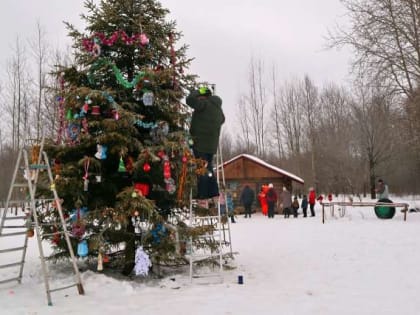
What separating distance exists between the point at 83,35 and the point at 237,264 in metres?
5.96

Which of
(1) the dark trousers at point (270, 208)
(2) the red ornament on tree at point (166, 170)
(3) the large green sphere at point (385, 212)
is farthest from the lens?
(1) the dark trousers at point (270, 208)

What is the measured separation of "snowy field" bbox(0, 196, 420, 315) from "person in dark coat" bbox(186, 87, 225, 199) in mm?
1786

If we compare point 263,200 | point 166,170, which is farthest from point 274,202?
point 166,170

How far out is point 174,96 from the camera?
8641mm

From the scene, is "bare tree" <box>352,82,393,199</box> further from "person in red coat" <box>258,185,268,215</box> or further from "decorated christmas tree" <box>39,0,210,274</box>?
"decorated christmas tree" <box>39,0,210,274</box>

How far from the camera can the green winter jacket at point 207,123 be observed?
26.8ft

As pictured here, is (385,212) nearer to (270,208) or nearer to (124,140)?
(270,208)

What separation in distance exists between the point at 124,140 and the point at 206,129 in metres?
1.63

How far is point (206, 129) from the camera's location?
8203 mm

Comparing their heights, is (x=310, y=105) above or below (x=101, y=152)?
above

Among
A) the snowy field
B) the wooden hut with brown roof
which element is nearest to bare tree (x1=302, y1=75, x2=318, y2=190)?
the wooden hut with brown roof

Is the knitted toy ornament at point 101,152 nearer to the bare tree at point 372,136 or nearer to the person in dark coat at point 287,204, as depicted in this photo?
the person in dark coat at point 287,204

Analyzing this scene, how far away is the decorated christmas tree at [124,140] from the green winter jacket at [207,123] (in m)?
0.24

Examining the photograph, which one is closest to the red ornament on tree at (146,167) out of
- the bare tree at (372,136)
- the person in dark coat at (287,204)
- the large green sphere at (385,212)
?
the large green sphere at (385,212)
